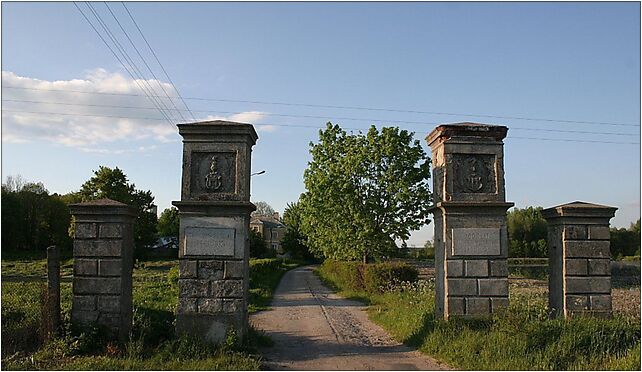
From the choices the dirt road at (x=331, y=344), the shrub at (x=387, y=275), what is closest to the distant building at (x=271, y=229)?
the shrub at (x=387, y=275)

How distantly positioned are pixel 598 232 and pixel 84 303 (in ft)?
28.7

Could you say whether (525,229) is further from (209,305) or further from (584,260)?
(209,305)

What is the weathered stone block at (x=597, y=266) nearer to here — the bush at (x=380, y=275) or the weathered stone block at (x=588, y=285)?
the weathered stone block at (x=588, y=285)

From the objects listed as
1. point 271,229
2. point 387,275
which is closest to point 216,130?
point 387,275

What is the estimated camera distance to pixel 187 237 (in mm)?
8945

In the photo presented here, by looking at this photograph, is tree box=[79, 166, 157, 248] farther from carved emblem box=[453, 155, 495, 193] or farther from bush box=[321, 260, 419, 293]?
carved emblem box=[453, 155, 495, 193]

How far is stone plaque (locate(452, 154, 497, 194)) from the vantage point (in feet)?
31.9

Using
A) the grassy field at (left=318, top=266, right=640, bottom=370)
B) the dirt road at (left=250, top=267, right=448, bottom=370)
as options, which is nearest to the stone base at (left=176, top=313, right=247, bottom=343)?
the dirt road at (left=250, top=267, right=448, bottom=370)

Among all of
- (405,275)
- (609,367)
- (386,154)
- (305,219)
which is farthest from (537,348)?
(305,219)

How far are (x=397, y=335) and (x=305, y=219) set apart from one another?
18554 mm

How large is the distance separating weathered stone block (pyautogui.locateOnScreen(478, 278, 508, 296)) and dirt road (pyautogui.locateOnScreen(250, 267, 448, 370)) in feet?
5.17

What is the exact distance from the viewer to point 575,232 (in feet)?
32.2

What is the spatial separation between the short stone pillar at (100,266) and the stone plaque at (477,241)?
5.53 metres

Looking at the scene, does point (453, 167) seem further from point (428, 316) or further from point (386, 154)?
point (386, 154)
